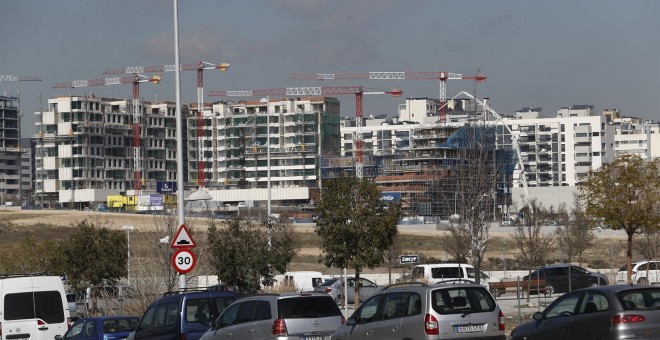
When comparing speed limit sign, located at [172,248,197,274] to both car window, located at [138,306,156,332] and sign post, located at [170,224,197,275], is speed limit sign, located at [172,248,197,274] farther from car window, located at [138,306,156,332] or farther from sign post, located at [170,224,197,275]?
car window, located at [138,306,156,332]

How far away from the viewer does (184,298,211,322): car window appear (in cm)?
2330

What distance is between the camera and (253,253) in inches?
1580

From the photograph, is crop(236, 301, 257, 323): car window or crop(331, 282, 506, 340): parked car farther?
crop(236, 301, 257, 323): car window

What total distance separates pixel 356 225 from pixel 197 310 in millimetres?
12696

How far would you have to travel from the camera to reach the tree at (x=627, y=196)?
3600cm

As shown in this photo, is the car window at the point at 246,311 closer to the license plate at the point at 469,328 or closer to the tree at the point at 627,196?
the license plate at the point at 469,328

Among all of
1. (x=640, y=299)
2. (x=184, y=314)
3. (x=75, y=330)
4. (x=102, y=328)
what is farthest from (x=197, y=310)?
(x=640, y=299)

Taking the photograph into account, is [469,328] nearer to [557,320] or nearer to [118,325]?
[557,320]

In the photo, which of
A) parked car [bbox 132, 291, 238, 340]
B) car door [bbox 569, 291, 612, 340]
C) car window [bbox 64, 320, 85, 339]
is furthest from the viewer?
car window [bbox 64, 320, 85, 339]

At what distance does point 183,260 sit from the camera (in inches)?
1073

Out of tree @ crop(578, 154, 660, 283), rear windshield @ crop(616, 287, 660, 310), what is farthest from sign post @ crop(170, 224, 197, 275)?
tree @ crop(578, 154, 660, 283)

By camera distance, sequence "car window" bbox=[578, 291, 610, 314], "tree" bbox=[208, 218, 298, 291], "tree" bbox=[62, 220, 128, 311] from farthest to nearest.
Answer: "tree" bbox=[62, 220, 128, 311] < "tree" bbox=[208, 218, 298, 291] < "car window" bbox=[578, 291, 610, 314]

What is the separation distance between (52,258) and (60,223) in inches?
3228

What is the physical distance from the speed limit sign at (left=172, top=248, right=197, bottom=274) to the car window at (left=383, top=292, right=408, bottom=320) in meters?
7.96
